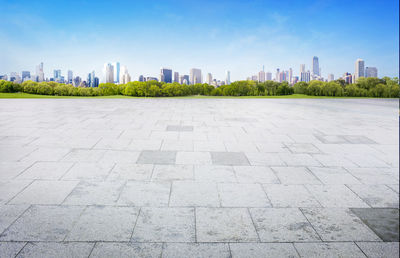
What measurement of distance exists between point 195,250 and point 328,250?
124 centimetres

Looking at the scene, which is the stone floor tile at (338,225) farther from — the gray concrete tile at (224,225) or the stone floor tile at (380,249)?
the gray concrete tile at (224,225)

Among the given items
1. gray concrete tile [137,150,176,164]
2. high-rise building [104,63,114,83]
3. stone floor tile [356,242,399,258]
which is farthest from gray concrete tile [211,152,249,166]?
high-rise building [104,63,114,83]

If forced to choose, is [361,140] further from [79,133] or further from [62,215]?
[79,133]

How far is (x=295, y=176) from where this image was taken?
4.28 metres

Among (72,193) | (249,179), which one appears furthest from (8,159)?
(249,179)

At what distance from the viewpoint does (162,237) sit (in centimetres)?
247

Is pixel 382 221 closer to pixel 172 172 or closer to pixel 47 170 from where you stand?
pixel 172 172

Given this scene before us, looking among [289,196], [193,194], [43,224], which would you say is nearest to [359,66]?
[289,196]

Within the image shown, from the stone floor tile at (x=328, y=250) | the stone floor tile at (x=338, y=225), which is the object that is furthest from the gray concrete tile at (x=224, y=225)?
the stone floor tile at (x=338, y=225)

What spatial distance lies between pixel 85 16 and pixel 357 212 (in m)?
55.6

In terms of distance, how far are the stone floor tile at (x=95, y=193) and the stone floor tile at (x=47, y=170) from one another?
70 centimetres

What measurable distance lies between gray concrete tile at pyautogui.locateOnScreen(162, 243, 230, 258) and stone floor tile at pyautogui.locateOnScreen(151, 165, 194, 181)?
177 centimetres

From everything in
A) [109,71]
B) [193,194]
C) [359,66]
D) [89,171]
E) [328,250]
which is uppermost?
[359,66]

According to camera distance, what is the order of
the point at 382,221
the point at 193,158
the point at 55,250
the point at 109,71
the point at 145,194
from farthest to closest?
the point at 109,71
the point at 193,158
the point at 145,194
the point at 382,221
the point at 55,250
